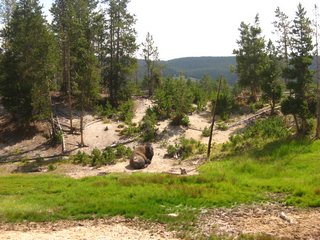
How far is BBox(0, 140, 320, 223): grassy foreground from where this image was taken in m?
21.1

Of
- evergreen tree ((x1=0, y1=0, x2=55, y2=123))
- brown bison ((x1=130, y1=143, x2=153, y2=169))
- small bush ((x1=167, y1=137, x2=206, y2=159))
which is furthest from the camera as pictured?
evergreen tree ((x1=0, y1=0, x2=55, y2=123))

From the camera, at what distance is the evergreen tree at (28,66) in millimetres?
43656

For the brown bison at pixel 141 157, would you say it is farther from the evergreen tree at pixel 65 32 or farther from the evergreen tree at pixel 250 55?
the evergreen tree at pixel 250 55

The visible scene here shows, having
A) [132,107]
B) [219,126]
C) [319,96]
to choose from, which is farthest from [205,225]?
[132,107]

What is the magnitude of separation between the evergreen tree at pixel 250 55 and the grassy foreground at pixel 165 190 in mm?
24738

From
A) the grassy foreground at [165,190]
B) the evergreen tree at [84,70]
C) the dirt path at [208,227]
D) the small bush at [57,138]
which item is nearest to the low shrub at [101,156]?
the small bush at [57,138]

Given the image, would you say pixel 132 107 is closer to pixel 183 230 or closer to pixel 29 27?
pixel 29 27

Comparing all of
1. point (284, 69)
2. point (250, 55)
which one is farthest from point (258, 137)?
point (250, 55)

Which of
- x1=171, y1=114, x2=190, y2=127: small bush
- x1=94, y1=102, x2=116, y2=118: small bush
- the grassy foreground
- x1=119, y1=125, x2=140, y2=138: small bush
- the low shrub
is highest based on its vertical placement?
x1=94, y1=102, x2=116, y2=118: small bush

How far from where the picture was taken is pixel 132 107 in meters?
54.7

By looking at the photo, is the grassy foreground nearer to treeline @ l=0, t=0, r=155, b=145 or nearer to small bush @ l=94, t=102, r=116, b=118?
treeline @ l=0, t=0, r=155, b=145

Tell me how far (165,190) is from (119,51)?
122ft

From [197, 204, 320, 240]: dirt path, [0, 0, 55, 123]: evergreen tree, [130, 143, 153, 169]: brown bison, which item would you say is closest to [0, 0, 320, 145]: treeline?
[0, 0, 55, 123]: evergreen tree

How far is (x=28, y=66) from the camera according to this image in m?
44.4
